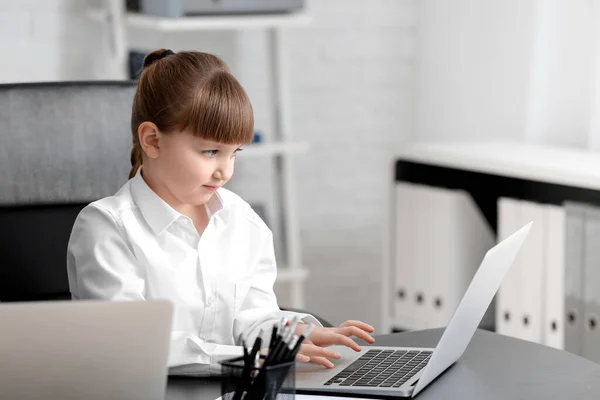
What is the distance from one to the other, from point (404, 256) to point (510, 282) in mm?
395

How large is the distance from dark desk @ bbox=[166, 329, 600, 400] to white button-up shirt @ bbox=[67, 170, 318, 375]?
0.32ft

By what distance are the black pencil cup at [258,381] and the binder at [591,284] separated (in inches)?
60.8

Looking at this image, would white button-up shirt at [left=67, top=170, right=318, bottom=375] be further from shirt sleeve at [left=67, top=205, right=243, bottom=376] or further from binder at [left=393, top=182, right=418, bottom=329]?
binder at [left=393, top=182, right=418, bottom=329]

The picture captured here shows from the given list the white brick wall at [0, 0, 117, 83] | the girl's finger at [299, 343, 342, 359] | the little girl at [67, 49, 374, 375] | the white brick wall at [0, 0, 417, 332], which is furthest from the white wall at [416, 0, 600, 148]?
the girl's finger at [299, 343, 342, 359]

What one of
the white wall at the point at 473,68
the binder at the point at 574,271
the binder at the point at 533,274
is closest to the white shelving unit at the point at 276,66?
the white wall at the point at 473,68

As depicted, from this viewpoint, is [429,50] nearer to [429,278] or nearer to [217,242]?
[429,278]

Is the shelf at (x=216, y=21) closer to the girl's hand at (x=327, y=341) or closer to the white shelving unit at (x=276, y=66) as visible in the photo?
the white shelving unit at (x=276, y=66)

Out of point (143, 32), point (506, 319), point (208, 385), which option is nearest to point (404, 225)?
point (506, 319)

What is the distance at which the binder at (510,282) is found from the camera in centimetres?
265

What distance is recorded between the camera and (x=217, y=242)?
1509mm

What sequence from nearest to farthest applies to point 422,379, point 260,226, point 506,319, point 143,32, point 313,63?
1. point 422,379
2. point 260,226
3. point 506,319
4. point 143,32
5. point 313,63

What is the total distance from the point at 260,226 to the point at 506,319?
4.30 feet

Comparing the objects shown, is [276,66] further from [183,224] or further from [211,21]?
[183,224]

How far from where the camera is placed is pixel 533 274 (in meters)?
2.60
